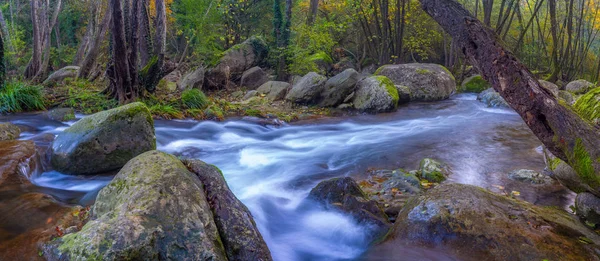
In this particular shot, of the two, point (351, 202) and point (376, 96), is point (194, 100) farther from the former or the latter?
point (351, 202)

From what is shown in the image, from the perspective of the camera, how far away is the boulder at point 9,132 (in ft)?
21.7

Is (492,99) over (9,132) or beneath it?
over

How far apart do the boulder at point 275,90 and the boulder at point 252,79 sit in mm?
1975

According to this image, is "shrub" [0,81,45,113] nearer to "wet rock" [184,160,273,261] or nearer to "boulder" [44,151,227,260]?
"boulder" [44,151,227,260]

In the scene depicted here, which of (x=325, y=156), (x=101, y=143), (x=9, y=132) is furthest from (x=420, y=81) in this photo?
(x=9, y=132)

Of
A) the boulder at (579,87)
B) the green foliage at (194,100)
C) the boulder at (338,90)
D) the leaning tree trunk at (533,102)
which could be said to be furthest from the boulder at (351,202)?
the boulder at (579,87)

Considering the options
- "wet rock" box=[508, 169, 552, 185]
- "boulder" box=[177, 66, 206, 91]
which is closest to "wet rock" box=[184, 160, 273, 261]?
"wet rock" box=[508, 169, 552, 185]

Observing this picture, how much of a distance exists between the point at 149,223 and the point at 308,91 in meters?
9.83

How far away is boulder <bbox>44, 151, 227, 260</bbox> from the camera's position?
2.50 meters

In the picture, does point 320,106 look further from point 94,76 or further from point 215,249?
point 215,249

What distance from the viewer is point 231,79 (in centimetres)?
1655

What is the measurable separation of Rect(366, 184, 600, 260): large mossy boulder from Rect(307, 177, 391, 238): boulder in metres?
0.25

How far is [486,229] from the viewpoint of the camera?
11.6 ft

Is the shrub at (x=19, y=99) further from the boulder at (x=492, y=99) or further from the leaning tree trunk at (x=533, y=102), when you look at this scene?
the boulder at (x=492, y=99)
